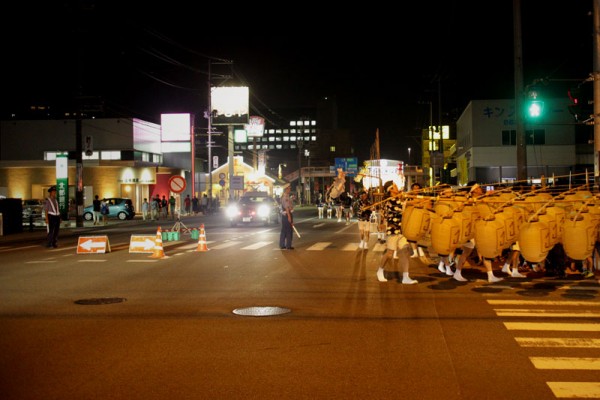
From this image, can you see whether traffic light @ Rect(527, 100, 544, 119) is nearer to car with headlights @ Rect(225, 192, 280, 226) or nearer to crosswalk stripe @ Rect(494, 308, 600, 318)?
crosswalk stripe @ Rect(494, 308, 600, 318)

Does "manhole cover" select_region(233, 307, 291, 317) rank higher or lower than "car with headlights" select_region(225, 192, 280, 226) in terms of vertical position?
lower

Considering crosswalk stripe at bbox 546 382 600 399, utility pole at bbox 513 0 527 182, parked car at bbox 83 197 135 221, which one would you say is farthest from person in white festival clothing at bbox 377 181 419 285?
parked car at bbox 83 197 135 221

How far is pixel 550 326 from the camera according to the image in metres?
8.47

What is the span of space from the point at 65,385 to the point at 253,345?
2254 millimetres

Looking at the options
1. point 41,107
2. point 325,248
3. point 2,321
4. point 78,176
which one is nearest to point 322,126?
point 41,107

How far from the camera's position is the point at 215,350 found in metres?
7.23

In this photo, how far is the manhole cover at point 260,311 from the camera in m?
9.40

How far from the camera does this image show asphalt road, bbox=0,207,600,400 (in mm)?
5918

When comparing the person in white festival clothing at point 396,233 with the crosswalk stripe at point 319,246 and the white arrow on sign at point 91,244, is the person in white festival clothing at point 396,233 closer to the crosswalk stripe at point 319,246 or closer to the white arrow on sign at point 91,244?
the crosswalk stripe at point 319,246

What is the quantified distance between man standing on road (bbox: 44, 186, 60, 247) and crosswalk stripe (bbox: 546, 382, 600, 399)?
60.0 feet

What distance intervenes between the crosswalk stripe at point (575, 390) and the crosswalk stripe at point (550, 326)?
7.73 ft

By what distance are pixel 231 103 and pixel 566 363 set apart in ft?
177

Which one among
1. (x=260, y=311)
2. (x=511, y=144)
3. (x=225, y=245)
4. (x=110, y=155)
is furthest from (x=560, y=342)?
(x=110, y=155)

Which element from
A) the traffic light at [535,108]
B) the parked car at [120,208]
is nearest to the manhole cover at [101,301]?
the traffic light at [535,108]
